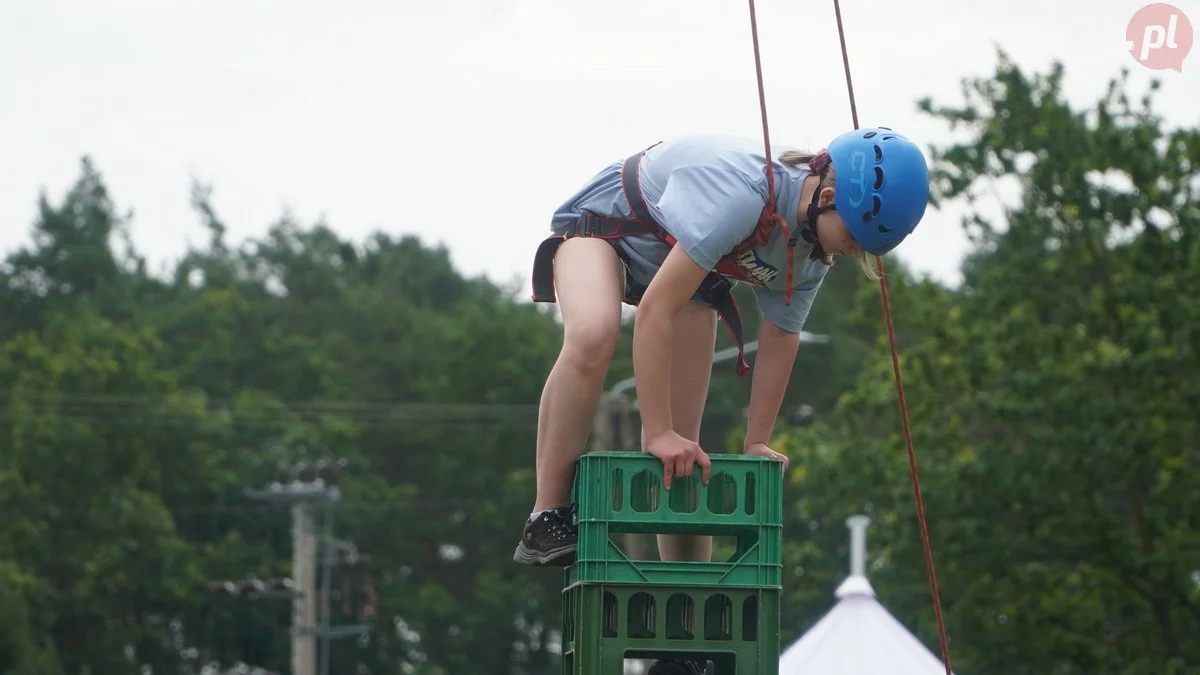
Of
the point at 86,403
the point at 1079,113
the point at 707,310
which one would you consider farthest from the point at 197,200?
the point at 707,310

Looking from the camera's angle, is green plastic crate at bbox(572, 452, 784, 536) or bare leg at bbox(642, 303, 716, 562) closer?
green plastic crate at bbox(572, 452, 784, 536)

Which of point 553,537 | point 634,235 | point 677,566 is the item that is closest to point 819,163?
point 634,235

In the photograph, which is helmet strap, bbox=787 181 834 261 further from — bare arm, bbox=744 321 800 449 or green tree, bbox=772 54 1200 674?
green tree, bbox=772 54 1200 674

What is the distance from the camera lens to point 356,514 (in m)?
53.2

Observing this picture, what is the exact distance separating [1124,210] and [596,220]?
66.4ft

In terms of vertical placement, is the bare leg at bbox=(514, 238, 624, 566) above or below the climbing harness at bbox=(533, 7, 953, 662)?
below

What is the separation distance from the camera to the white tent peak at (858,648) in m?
11.8

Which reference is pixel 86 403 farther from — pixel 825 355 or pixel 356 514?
pixel 825 355

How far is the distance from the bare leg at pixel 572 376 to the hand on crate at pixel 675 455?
325mm

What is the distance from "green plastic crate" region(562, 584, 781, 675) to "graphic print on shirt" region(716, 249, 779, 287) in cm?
Result: 93

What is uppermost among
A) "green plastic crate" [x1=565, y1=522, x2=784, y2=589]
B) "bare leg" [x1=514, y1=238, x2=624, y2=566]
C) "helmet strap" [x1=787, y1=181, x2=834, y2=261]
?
"helmet strap" [x1=787, y1=181, x2=834, y2=261]

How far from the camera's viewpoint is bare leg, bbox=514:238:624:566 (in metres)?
5.57

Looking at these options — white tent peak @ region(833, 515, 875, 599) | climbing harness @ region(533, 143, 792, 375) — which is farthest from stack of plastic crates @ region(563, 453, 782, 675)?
white tent peak @ region(833, 515, 875, 599)

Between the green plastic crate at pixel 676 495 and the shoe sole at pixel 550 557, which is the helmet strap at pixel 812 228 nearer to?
the green plastic crate at pixel 676 495
